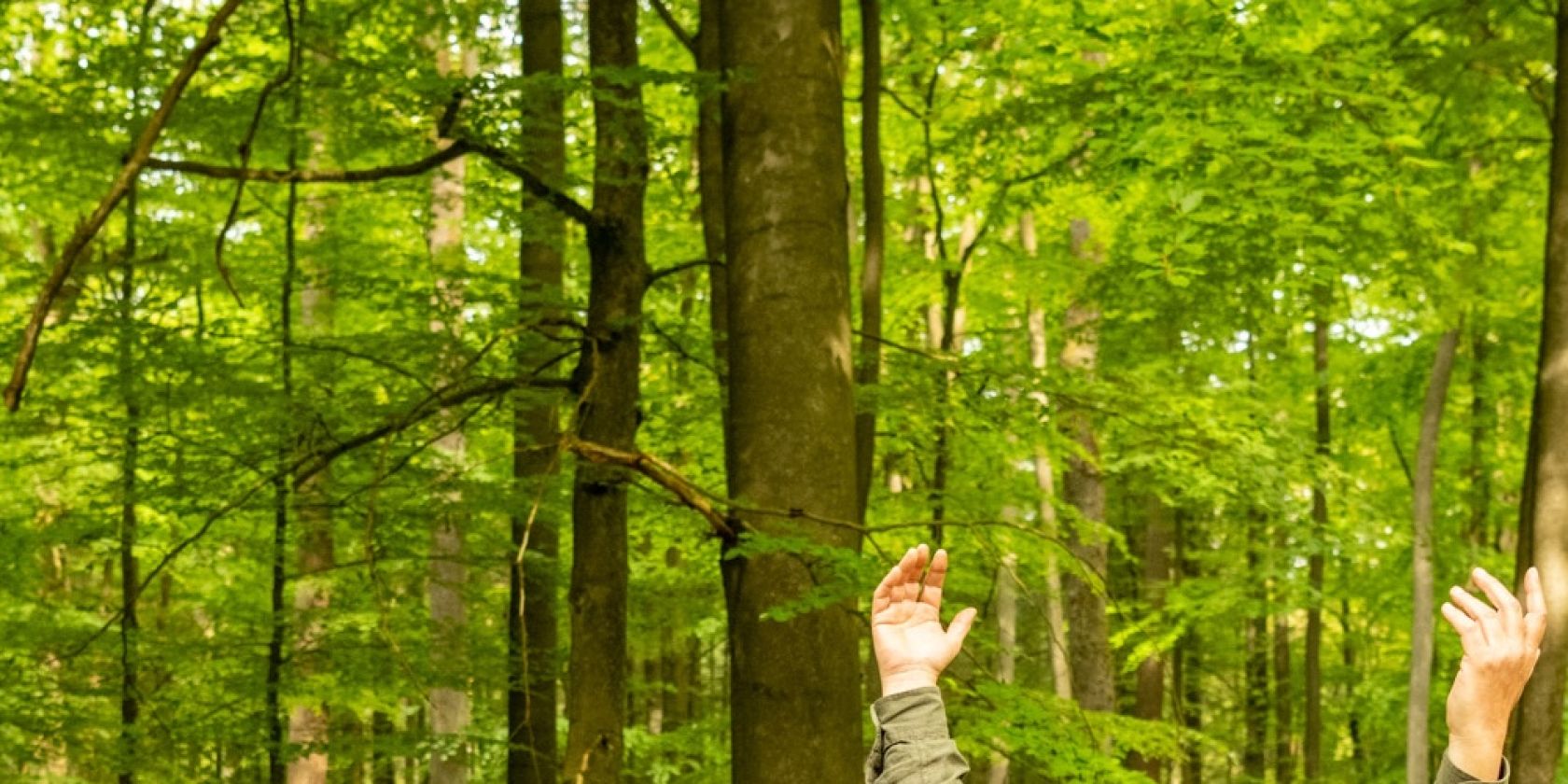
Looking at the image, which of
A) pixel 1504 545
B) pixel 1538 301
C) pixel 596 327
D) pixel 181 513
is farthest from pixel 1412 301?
pixel 1504 545

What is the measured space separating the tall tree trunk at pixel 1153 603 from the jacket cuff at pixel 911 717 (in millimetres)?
10816

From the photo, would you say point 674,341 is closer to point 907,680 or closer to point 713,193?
point 713,193

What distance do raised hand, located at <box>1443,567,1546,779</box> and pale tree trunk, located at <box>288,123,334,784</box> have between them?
443cm

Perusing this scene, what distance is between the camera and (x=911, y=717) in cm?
195

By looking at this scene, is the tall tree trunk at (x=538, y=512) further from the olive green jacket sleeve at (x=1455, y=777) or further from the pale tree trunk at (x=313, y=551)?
the olive green jacket sleeve at (x=1455, y=777)

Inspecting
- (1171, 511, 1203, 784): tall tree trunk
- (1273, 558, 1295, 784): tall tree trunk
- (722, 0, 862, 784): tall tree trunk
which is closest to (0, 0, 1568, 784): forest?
(722, 0, 862, 784): tall tree trunk

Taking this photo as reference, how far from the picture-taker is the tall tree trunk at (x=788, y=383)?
3.99 metres

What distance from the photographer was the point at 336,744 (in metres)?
8.40

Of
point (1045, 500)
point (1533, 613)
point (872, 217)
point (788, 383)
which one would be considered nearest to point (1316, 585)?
point (1045, 500)

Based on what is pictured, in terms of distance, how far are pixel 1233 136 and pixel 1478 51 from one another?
2.12 meters

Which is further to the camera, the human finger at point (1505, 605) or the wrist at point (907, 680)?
the wrist at point (907, 680)

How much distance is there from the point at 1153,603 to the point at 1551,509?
11.6 metres

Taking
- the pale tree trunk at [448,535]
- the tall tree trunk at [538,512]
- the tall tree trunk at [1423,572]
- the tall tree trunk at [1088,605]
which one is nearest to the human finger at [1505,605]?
the pale tree trunk at [448,535]

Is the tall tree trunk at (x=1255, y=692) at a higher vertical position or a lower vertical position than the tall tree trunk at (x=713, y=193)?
lower
